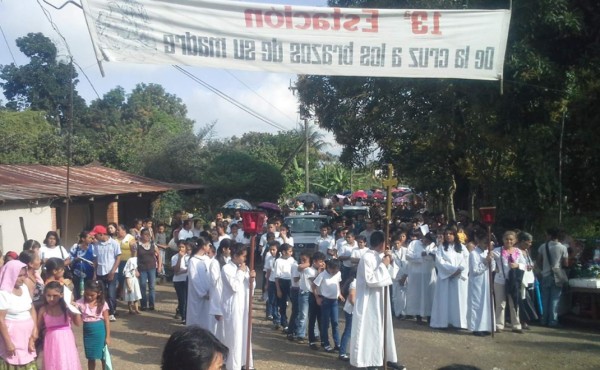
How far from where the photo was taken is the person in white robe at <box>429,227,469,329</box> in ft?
40.9

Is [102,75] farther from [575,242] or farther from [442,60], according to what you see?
[575,242]

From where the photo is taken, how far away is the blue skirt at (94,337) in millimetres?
8312

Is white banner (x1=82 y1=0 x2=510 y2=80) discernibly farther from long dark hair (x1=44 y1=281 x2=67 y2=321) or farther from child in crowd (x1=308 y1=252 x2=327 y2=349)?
child in crowd (x1=308 y1=252 x2=327 y2=349)

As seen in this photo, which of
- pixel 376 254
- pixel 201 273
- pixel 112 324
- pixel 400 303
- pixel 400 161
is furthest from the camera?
pixel 400 161

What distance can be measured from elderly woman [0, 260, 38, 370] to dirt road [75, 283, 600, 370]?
112 inches

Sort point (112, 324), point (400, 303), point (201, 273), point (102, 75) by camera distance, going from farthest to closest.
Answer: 1. point (400, 303)
2. point (112, 324)
3. point (201, 273)
4. point (102, 75)

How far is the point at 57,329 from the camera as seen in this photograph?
7.30m

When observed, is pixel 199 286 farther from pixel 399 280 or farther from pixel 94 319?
pixel 399 280

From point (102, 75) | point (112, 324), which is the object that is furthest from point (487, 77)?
point (112, 324)

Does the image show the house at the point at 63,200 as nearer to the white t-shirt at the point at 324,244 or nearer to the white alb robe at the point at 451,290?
the white t-shirt at the point at 324,244

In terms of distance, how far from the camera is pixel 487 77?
7465 mm

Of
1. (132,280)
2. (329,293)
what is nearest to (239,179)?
(132,280)

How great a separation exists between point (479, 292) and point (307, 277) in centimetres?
335

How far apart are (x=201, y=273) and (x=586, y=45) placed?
866 centimetres
